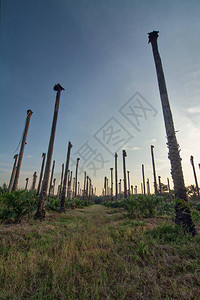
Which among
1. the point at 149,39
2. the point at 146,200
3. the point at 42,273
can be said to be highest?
the point at 149,39

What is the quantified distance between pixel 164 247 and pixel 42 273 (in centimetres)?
283

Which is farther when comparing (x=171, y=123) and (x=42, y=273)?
(x=171, y=123)

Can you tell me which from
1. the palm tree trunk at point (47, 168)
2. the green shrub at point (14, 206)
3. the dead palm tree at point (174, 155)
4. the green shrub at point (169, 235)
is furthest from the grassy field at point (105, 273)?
the palm tree trunk at point (47, 168)

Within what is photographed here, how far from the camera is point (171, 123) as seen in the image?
19.7 ft

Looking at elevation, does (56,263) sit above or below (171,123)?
below

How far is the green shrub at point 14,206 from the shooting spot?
6.27 metres

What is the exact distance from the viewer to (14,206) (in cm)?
657

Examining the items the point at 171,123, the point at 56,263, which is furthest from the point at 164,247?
the point at 171,123

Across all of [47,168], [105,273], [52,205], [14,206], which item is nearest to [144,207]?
[47,168]

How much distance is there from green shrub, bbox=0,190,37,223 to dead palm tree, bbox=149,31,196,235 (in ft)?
22.0

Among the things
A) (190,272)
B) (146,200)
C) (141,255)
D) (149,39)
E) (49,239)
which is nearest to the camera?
(190,272)

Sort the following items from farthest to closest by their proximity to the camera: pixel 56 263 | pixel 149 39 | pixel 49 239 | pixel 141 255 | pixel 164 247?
pixel 149 39 → pixel 49 239 → pixel 164 247 → pixel 141 255 → pixel 56 263

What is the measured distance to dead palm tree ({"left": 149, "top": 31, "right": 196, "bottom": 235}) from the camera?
16.2 ft

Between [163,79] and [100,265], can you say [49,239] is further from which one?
[163,79]
